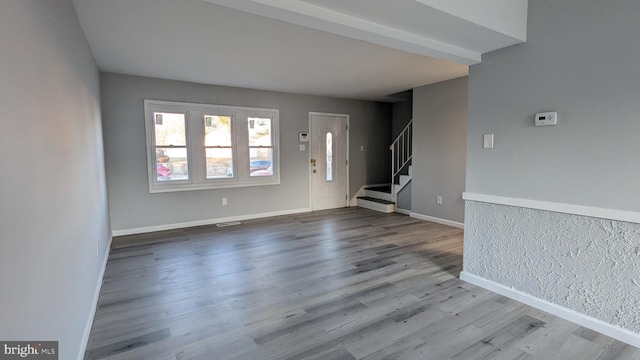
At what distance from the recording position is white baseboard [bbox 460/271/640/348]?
87.4 inches

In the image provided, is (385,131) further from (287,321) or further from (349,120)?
(287,321)

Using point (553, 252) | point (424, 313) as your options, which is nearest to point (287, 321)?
point (424, 313)

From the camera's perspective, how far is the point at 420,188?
19.6 feet

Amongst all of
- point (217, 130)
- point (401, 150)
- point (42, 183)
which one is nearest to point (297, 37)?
point (42, 183)

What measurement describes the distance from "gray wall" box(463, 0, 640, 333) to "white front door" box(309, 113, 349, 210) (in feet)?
13.1

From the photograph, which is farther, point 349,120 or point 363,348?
point 349,120

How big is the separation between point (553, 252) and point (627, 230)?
514 millimetres

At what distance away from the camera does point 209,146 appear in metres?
5.55

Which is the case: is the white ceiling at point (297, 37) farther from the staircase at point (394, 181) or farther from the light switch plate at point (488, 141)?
the staircase at point (394, 181)

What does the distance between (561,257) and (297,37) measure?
3075 millimetres

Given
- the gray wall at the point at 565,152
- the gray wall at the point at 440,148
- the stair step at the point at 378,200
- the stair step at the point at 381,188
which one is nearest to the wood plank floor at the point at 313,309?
the gray wall at the point at 565,152

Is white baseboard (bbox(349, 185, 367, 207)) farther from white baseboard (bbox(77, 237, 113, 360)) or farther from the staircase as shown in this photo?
white baseboard (bbox(77, 237, 113, 360))

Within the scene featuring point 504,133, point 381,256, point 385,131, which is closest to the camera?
point 504,133

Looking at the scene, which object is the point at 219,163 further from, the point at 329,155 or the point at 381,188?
the point at 381,188
